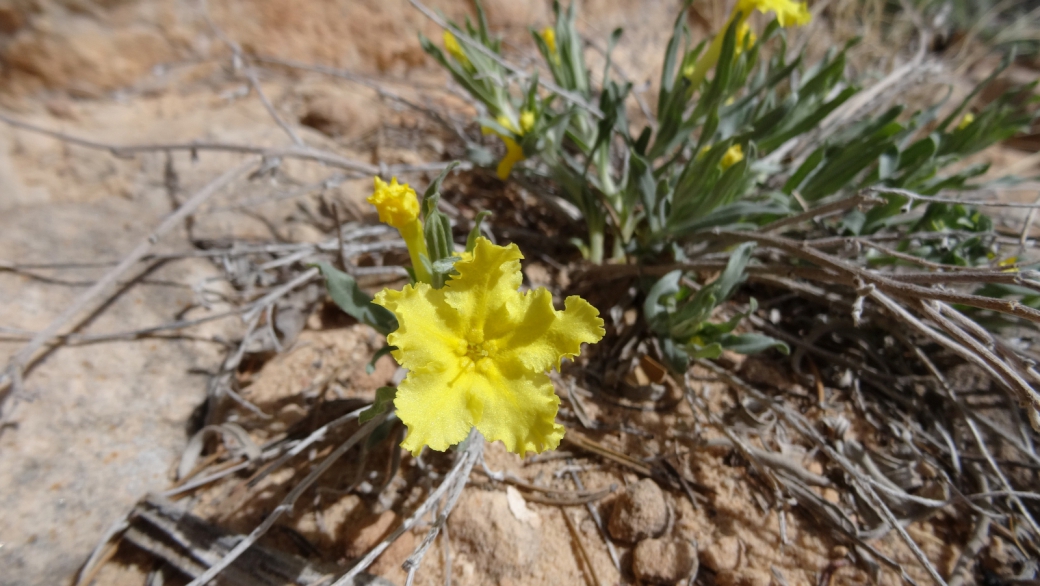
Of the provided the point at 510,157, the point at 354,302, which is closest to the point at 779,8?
the point at 510,157

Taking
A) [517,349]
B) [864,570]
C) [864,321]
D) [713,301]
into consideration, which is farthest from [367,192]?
[864,570]

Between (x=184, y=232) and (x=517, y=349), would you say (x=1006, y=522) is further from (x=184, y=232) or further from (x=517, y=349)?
(x=184, y=232)

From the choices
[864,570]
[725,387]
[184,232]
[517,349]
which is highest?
[184,232]

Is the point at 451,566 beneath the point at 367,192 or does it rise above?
beneath

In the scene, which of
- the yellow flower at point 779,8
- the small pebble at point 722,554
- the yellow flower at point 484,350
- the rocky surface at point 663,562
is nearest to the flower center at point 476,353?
the yellow flower at point 484,350

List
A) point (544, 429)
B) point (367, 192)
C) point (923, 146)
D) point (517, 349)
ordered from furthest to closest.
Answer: point (367, 192), point (923, 146), point (517, 349), point (544, 429)

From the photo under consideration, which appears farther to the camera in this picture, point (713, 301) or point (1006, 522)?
point (1006, 522)

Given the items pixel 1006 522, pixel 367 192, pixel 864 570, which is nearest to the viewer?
pixel 864 570

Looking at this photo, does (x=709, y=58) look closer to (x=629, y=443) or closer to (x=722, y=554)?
(x=629, y=443)
